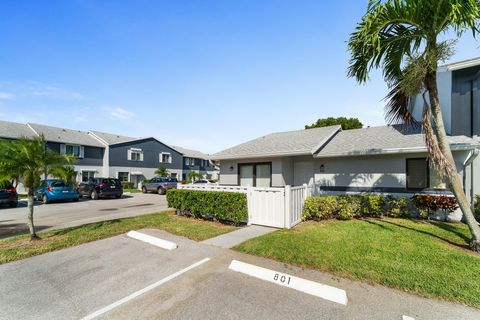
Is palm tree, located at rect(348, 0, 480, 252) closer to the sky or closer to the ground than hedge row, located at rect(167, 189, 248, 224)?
closer to the sky

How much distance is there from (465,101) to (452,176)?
8536mm

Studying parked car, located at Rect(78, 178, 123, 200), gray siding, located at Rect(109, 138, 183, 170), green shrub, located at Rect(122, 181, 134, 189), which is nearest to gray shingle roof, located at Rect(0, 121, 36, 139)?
gray siding, located at Rect(109, 138, 183, 170)

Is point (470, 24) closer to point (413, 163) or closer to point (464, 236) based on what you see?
point (464, 236)

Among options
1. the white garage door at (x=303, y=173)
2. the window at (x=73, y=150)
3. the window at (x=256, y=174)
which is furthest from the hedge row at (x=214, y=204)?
the window at (x=73, y=150)

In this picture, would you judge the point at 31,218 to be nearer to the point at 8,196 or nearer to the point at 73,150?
the point at 8,196

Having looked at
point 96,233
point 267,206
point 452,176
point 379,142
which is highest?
point 379,142

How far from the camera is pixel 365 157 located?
36.1 ft

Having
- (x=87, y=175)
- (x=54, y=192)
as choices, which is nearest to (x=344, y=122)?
(x=54, y=192)

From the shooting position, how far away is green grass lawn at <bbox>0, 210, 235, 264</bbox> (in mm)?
5836

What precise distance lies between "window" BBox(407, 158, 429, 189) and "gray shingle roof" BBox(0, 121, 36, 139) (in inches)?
1280

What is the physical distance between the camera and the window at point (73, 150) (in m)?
25.4

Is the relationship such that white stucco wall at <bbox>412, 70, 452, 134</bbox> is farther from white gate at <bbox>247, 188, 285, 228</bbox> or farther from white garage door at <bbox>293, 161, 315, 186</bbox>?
white gate at <bbox>247, 188, 285, 228</bbox>

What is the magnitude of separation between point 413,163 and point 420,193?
1.39m

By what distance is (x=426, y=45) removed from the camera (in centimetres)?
588
